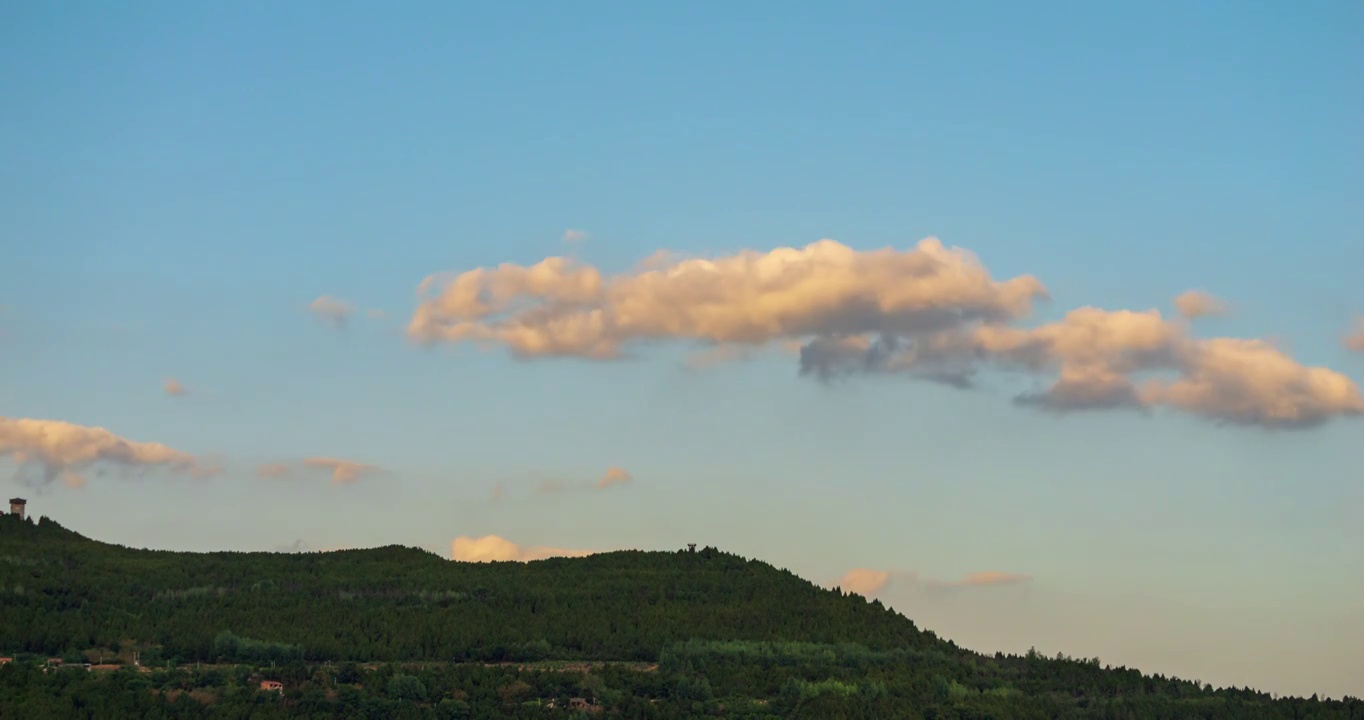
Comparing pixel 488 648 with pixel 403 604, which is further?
pixel 403 604

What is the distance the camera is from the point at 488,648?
422 ft

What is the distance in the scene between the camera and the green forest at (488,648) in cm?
11356

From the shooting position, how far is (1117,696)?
124812 millimetres

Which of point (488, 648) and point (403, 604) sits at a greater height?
point (403, 604)

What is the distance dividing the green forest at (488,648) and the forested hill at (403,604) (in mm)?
223

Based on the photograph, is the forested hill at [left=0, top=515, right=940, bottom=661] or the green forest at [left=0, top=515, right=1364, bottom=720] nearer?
the green forest at [left=0, top=515, right=1364, bottom=720]

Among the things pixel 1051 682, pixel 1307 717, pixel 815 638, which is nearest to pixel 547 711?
pixel 815 638

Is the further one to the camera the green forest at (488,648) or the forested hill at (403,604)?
the forested hill at (403,604)

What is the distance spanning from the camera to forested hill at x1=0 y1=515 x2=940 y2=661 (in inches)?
4978

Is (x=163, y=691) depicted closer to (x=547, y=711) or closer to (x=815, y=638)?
(x=547, y=711)

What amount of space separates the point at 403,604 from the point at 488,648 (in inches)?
515

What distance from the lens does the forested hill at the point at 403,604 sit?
415 ft

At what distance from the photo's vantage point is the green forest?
11356 cm

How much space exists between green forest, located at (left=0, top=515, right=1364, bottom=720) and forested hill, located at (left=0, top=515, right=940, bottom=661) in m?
0.22
